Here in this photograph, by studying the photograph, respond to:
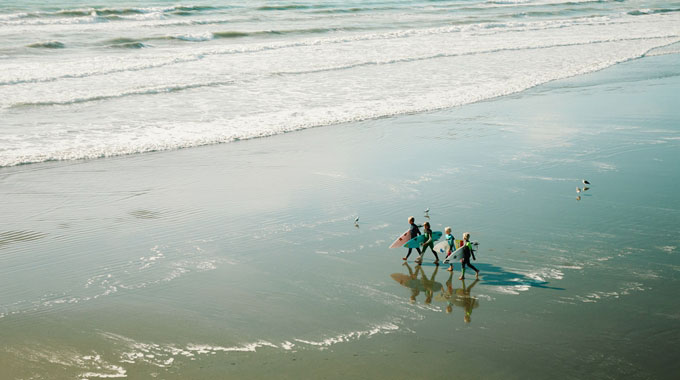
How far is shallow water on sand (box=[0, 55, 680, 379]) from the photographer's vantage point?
26.5 ft

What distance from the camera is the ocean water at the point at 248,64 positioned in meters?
21.2

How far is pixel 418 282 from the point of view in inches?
397

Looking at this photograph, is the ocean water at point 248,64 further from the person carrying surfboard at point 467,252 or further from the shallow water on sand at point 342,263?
the person carrying surfboard at point 467,252

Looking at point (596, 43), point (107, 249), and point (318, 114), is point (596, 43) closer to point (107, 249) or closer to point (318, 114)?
point (318, 114)

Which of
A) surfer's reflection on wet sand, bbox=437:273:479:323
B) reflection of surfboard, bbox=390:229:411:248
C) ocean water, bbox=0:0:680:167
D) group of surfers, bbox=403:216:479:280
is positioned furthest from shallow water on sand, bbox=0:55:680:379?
ocean water, bbox=0:0:680:167

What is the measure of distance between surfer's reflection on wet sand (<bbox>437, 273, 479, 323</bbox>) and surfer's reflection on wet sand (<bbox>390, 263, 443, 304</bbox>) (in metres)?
0.15

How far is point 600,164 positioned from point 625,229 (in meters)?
4.43

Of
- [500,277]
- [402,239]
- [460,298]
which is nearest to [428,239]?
[402,239]

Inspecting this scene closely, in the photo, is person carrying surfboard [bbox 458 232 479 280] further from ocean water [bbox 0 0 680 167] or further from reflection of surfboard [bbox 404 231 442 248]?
ocean water [bbox 0 0 680 167]

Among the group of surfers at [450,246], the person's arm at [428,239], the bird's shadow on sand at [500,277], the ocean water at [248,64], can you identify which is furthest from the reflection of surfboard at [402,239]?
the ocean water at [248,64]

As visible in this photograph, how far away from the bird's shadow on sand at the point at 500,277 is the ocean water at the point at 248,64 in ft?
35.5

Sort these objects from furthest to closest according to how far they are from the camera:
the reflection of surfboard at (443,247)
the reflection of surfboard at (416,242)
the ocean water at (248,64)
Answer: the ocean water at (248,64)
the reflection of surfboard at (416,242)
the reflection of surfboard at (443,247)

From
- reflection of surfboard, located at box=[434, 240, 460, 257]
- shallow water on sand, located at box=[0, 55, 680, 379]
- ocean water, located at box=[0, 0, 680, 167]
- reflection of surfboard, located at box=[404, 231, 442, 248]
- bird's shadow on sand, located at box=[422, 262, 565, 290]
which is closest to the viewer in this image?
shallow water on sand, located at box=[0, 55, 680, 379]

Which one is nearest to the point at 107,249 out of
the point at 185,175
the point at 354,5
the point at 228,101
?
the point at 185,175
